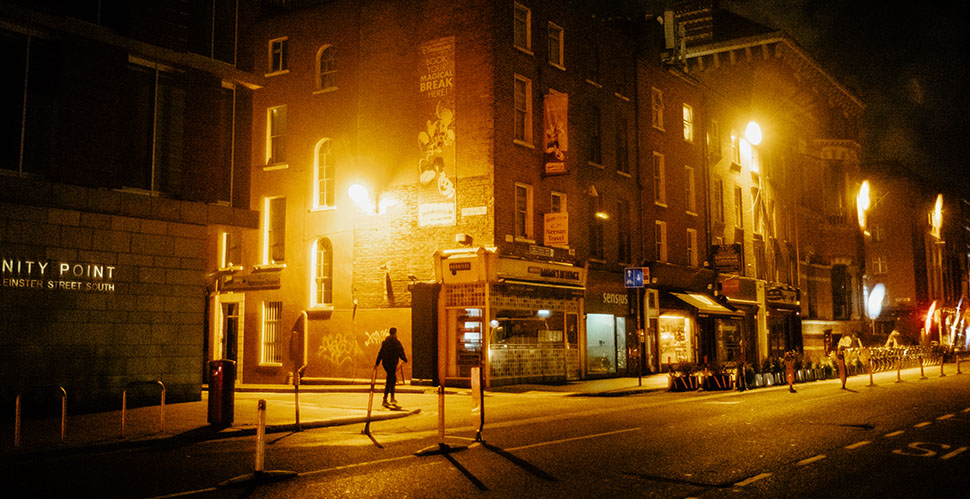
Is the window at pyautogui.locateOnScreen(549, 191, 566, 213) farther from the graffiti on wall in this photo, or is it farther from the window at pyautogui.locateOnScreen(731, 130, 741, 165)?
the window at pyautogui.locateOnScreen(731, 130, 741, 165)

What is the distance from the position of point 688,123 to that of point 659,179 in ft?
13.0

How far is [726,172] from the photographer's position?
40.2 m

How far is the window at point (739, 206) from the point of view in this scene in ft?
135

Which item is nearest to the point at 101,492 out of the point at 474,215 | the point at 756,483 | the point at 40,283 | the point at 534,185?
the point at 756,483

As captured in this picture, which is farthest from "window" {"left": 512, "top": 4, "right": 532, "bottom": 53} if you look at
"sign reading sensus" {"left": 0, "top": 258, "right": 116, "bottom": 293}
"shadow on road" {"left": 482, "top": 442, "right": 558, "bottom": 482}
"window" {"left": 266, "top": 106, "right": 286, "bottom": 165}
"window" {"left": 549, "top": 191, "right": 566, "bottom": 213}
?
"shadow on road" {"left": 482, "top": 442, "right": 558, "bottom": 482}

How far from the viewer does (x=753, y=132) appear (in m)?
42.6

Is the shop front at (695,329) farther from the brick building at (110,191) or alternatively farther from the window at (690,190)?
the brick building at (110,191)

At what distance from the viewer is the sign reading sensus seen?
52.9ft

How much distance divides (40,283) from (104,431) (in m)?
4.47

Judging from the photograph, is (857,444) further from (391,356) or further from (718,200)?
(718,200)

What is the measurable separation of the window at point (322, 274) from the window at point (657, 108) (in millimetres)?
14927

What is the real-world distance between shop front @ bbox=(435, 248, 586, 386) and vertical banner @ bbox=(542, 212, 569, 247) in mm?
819

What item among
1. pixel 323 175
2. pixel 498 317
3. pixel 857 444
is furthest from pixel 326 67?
pixel 857 444

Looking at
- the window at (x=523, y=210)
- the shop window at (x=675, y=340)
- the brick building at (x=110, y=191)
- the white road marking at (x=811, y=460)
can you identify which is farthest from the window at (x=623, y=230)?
the white road marking at (x=811, y=460)
